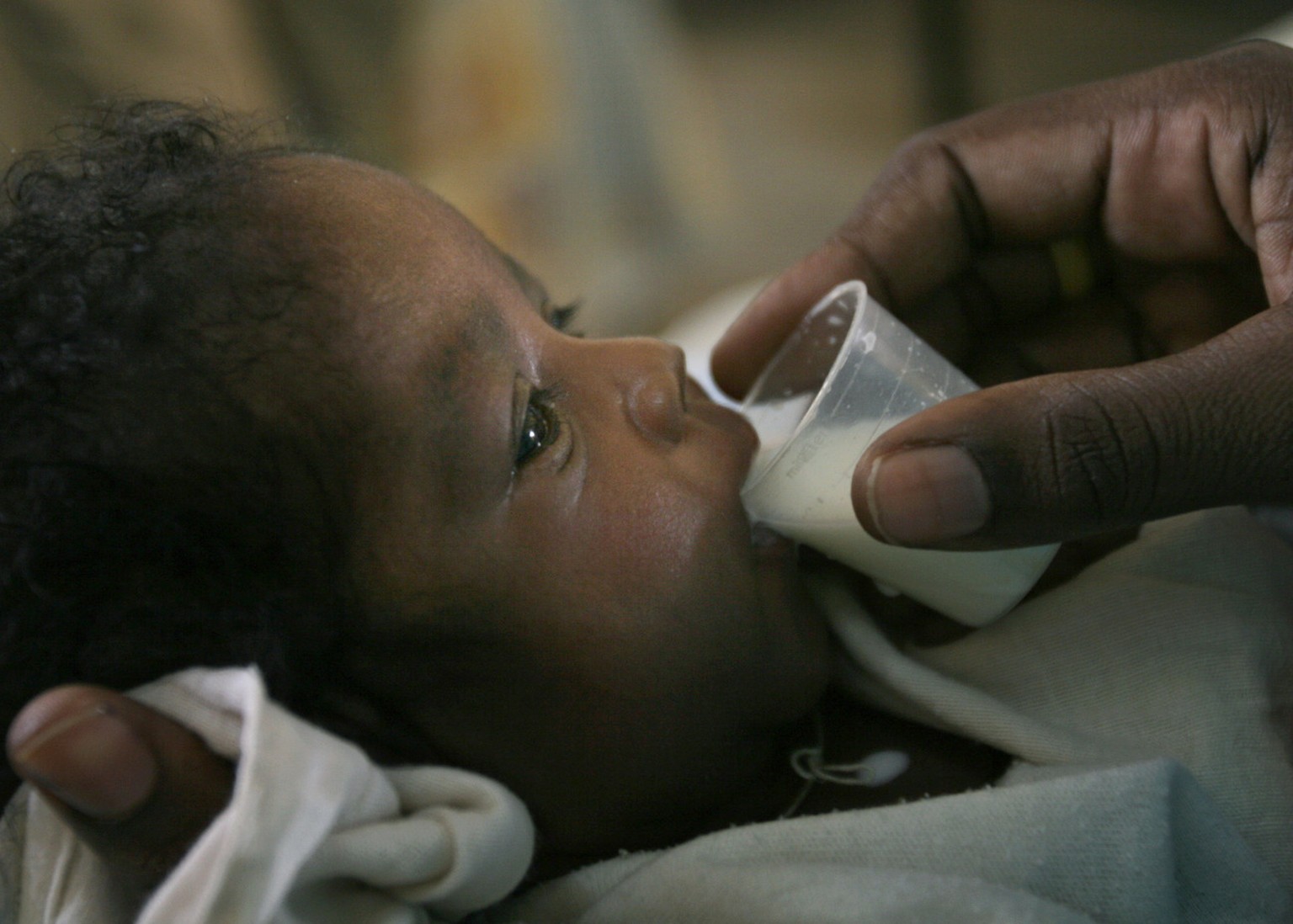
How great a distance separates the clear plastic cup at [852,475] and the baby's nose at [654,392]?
0.28 ft

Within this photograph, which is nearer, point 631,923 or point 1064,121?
point 631,923

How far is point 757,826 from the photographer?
0.96 meters

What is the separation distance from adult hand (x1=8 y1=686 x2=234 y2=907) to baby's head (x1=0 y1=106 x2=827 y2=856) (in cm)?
12

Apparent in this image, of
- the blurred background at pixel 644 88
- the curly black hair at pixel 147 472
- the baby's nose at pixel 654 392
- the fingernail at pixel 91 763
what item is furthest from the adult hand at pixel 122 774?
the blurred background at pixel 644 88

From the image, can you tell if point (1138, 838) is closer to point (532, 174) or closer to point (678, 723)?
point (678, 723)

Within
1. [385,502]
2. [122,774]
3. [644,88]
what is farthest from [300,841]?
[644,88]

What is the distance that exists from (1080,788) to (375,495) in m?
0.62

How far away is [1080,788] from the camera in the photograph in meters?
0.90

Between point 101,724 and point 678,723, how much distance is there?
18.5 inches

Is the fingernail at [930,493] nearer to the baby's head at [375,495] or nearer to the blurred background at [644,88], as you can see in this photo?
the baby's head at [375,495]

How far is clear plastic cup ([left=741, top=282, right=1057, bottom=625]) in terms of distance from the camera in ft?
3.02

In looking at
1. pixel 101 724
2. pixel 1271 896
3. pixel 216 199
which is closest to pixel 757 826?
pixel 1271 896

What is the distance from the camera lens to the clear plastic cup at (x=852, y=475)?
919mm

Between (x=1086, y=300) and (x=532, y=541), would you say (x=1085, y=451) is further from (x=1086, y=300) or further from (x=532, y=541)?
(x=1086, y=300)
